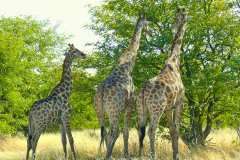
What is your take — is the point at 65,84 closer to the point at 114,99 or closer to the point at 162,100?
the point at 114,99

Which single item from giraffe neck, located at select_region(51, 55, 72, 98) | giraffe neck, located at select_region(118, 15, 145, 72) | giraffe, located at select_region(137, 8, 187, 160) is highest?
giraffe neck, located at select_region(118, 15, 145, 72)

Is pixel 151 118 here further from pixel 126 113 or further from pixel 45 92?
pixel 45 92

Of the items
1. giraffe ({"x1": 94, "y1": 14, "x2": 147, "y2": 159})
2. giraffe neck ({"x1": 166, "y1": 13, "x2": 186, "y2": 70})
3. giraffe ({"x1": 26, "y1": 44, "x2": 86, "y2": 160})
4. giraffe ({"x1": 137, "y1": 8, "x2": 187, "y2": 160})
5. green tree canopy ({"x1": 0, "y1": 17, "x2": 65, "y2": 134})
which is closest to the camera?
giraffe ({"x1": 137, "y1": 8, "x2": 187, "y2": 160})

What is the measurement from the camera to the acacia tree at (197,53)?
1588 centimetres

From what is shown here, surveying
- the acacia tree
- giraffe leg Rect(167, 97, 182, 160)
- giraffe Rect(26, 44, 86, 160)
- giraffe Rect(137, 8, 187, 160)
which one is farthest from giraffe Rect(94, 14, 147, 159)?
the acacia tree

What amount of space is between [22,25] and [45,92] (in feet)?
19.1

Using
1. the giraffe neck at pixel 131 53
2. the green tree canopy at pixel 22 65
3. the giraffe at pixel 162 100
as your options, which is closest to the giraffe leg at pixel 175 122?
the giraffe at pixel 162 100

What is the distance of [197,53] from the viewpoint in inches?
653

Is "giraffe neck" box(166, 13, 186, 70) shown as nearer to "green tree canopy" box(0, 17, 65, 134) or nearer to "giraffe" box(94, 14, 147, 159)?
"giraffe" box(94, 14, 147, 159)

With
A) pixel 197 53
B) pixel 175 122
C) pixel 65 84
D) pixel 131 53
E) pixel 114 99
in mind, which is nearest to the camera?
pixel 114 99

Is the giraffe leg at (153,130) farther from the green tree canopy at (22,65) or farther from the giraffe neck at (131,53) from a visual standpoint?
the green tree canopy at (22,65)

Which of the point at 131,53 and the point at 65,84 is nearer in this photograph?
the point at 131,53

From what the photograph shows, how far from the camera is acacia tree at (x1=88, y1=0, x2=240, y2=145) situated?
1588cm

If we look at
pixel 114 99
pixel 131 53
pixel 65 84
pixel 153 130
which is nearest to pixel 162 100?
pixel 153 130
